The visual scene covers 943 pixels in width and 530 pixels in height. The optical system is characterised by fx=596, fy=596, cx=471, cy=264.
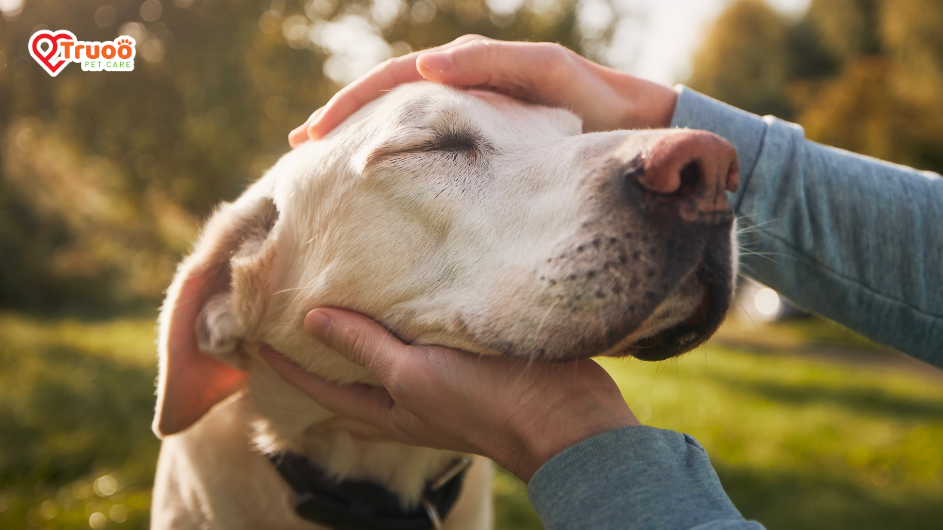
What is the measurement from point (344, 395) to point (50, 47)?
245 inches

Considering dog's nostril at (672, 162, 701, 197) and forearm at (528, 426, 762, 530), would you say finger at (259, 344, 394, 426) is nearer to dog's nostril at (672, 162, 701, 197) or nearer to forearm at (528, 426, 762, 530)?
forearm at (528, 426, 762, 530)

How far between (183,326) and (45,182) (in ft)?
59.9

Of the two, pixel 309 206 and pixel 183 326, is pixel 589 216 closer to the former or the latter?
pixel 309 206

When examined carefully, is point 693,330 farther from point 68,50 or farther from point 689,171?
point 68,50

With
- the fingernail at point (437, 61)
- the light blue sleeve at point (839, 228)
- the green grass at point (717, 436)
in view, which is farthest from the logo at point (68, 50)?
the light blue sleeve at point (839, 228)

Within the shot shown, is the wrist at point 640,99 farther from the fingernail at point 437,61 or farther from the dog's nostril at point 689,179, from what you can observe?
the dog's nostril at point 689,179

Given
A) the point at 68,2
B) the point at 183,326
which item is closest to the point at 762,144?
the point at 183,326

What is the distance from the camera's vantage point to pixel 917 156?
508 inches

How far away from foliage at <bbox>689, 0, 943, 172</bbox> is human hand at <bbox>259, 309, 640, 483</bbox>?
14.8m

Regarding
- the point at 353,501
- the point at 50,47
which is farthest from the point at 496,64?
the point at 50,47

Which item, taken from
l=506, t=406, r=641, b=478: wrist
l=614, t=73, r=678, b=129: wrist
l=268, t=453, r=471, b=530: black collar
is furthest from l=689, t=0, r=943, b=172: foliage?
l=506, t=406, r=641, b=478: wrist

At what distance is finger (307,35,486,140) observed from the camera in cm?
207

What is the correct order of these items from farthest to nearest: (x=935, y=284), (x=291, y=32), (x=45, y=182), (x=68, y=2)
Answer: (x=45, y=182) → (x=291, y=32) → (x=68, y=2) → (x=935, y=284)

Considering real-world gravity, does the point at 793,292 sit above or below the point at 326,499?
above
